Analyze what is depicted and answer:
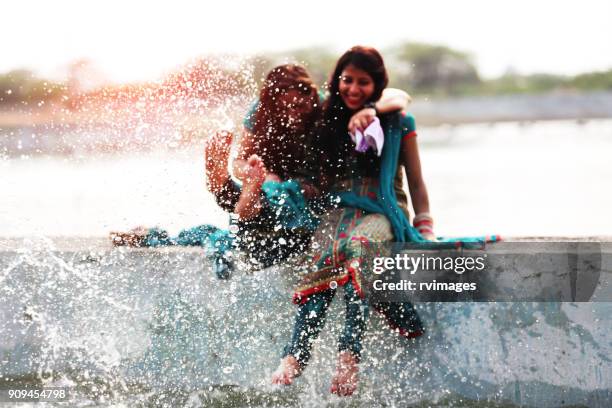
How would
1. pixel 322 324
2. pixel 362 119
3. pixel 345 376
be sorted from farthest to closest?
1. pixel 362 119
2. pixel 322 324
3. pixel 345 376

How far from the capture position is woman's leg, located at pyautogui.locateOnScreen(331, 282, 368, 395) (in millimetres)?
3266

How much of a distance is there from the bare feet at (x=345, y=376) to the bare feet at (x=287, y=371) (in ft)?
0.51

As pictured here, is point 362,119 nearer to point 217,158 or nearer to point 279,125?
point 279,125

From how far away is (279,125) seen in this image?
362 cm

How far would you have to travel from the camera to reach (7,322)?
369cm

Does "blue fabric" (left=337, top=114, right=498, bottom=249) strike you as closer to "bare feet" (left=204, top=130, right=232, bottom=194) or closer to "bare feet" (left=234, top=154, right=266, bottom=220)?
"bare feet" (left=234, top=154, right=266, bottom=220)

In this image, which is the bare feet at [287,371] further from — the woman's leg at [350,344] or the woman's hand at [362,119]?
the woman's hand at [362,119]

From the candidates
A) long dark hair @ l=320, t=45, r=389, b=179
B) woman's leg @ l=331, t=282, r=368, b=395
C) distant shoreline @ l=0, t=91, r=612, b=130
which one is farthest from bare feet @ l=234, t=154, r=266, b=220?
distant shoreline @ l=0, t=91, r=612, b=130

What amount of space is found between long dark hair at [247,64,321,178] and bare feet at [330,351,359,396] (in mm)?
849

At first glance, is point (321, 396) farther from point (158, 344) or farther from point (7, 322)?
point (7, 322)

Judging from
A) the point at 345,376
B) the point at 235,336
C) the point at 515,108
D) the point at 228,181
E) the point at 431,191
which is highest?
the point at 515,108

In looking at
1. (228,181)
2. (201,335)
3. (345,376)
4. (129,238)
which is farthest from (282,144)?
(345,376)

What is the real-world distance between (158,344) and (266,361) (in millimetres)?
475

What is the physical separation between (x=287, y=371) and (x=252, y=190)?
0.73m
